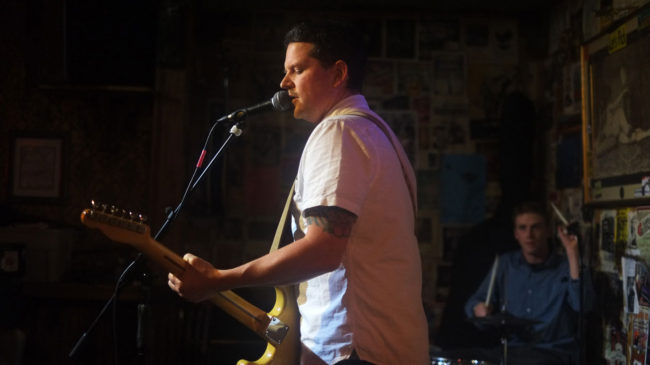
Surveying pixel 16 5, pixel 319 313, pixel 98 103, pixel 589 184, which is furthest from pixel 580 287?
pixel 16 5

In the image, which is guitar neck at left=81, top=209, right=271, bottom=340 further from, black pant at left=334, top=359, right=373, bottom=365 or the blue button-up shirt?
the blue button-up shirt

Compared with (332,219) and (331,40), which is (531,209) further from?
(332,219)

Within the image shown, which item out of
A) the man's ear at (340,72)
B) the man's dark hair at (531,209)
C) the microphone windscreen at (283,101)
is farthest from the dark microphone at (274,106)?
the man's dark hair at (531,209)

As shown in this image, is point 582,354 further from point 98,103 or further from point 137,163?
point 98,103

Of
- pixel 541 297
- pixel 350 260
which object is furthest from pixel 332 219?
pixel 541 297

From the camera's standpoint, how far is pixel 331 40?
5.59 ft

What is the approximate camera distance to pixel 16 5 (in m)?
3.99

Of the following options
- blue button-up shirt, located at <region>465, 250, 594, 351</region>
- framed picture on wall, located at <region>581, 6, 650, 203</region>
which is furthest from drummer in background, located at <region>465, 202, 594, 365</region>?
framed picture on wall, located at <region>581, 6, 650, 203</region>

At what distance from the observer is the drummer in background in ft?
11.2

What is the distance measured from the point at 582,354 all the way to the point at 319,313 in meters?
2.22

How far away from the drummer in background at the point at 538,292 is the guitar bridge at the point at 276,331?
73.5 inches

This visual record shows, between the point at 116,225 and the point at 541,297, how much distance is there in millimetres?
2685

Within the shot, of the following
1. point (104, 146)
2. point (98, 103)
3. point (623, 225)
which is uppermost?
point (98, 103)

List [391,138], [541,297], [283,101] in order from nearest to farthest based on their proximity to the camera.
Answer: [391,138], [283,101], [541,297]
